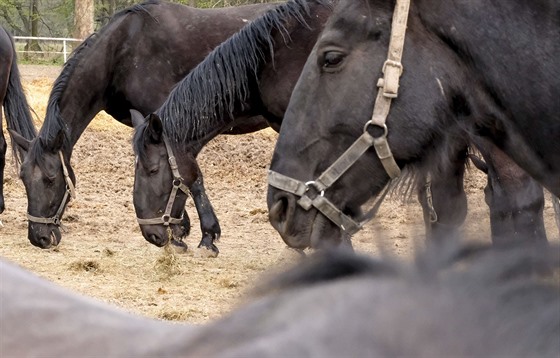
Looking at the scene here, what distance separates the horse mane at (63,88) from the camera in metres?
7.96

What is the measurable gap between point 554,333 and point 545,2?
202cm

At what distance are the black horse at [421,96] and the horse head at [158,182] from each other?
3704mm

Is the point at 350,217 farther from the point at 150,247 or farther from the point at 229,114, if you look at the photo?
the point at 150,247

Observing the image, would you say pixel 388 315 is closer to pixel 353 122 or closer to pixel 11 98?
pixel 353 122

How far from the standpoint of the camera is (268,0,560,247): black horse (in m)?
2.87

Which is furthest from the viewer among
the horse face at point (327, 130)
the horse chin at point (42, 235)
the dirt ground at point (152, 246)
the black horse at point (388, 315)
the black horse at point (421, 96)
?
the horse chin at point (42, 235)

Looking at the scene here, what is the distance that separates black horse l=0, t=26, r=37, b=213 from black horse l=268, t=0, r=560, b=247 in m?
6.96

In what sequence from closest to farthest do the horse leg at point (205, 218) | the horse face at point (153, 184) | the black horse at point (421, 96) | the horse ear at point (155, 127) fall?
the black horse at point (421, 96) < the horse ear at point (155, 127) < the horse face at point (153, 184) < the horse leg at point (205, 218)

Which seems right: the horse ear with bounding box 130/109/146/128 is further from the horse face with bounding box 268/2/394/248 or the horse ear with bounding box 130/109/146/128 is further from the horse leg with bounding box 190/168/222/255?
the horse face with bounding box 268/2/394/248

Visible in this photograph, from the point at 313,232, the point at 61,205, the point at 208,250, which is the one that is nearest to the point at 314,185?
the point at 313,232

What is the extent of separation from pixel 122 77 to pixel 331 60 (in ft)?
17.0

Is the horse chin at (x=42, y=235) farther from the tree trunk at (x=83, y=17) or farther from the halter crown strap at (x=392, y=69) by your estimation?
the tree trunk at (x=83, y=17)

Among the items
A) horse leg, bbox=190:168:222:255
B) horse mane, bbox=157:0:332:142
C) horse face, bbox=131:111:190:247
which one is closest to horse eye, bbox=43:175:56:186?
horse leg, bbox=190:168:222:255

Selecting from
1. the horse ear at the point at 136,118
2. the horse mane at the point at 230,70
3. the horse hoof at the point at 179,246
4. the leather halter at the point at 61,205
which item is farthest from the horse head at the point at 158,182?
the leather halter at the point at 61,205
